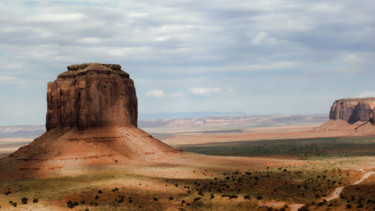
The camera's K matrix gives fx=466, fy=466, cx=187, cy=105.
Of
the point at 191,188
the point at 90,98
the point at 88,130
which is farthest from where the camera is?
the point at 90,98

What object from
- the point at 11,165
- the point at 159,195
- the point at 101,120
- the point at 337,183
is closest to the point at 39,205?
the point at 159,195

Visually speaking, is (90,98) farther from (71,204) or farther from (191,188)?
(71,204)

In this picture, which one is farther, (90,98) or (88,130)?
(90,98)

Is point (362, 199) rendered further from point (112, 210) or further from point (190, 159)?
point (190, 159)

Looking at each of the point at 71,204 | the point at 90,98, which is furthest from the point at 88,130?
the point at 71,204

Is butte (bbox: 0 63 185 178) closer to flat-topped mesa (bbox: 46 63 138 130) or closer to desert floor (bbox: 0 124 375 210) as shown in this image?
flat-topped mesa (bbox: 46 63 138 130)

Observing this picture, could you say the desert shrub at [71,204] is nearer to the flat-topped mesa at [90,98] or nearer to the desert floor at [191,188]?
the desert floor at [191,188]

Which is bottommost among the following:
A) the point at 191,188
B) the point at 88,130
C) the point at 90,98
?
the point at 191,188

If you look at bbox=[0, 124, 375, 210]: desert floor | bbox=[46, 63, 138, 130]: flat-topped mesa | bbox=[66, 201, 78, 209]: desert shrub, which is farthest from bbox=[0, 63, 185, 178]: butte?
bbox=[66, 201, 78, 209]: desert shrub
